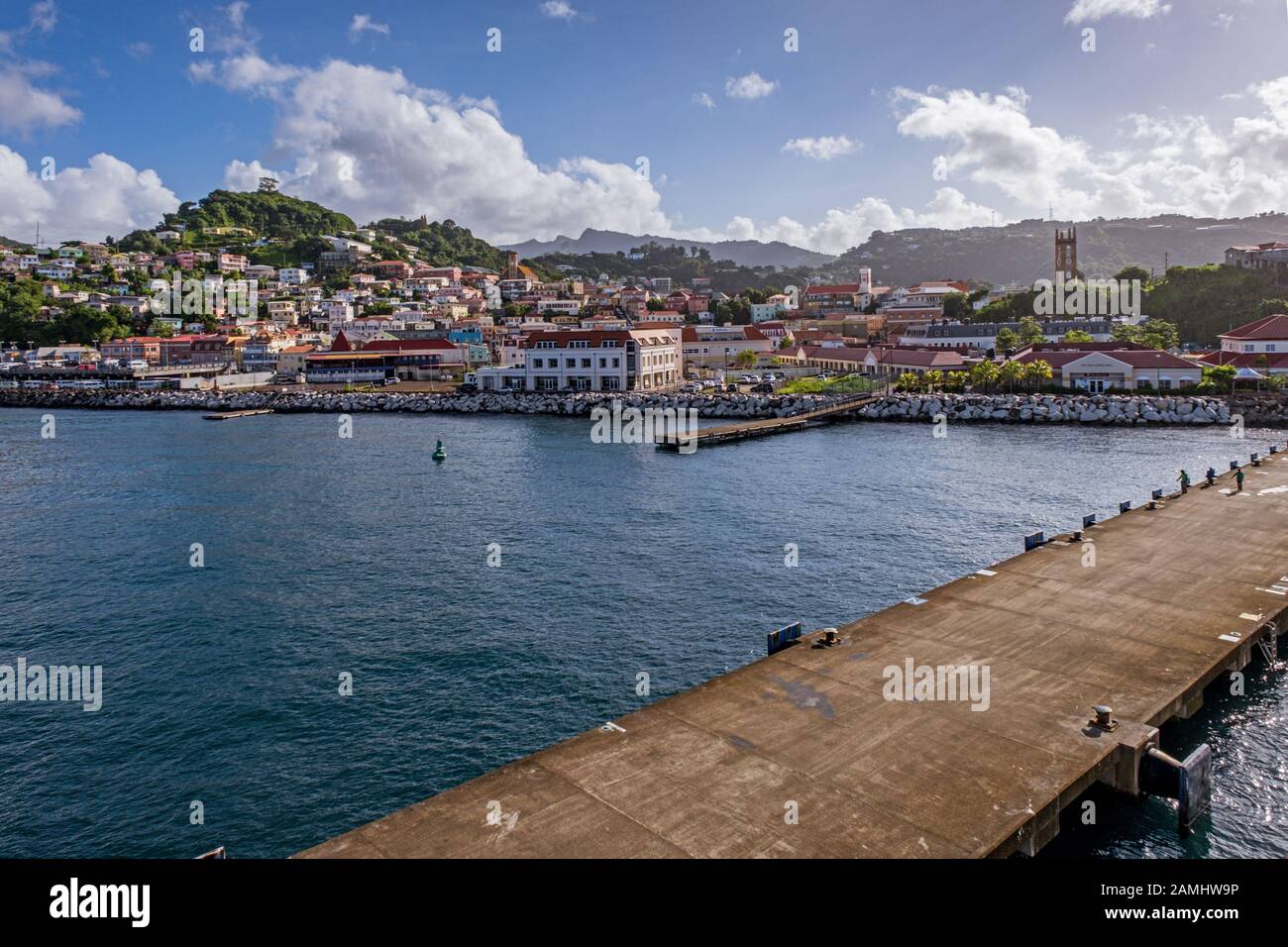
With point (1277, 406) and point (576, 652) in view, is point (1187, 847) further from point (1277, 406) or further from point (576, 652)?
point (1277, 406)

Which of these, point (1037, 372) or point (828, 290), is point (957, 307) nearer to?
point (828, 290)

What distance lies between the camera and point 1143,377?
6319 centimetres

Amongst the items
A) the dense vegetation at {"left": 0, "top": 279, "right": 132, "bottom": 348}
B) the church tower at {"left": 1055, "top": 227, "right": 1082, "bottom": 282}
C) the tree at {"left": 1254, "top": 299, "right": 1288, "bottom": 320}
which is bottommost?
the tree at {"left": 1254, "top": 299, "right": 1288, "bottom": 320}

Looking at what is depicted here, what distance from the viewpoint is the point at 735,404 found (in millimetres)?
65250

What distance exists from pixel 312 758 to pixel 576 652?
6.26 m

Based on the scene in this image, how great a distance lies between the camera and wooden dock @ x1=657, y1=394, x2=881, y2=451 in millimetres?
50906

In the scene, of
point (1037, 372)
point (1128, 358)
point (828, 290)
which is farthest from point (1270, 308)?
point (828, 290)

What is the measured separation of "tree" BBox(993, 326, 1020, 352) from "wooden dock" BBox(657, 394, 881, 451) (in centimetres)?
2897

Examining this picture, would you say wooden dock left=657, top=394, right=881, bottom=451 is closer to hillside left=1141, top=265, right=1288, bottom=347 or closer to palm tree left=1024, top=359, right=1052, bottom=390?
palm tree left=1024, top=359, right=1052, bottom=390

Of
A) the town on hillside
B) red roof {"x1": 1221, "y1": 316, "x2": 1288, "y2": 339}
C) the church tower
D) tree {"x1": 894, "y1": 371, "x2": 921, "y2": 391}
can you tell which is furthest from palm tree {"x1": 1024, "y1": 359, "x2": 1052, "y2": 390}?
the church tower

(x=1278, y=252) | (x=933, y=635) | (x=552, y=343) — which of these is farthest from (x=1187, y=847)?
(x=1278, y=252)

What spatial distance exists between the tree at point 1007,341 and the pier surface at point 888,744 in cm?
7360

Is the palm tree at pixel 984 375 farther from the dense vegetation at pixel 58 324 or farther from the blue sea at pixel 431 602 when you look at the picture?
the dense vegetation at pixel 58 324

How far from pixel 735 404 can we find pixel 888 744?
54.0 metres
